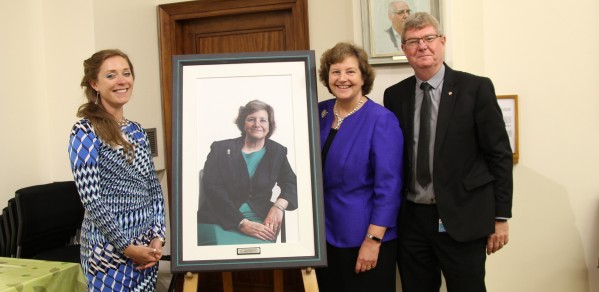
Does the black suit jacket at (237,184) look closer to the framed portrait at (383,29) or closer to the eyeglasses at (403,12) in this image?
the framed portrait at (383,29)

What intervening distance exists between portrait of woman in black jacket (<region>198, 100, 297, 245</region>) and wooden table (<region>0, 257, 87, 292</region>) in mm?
561

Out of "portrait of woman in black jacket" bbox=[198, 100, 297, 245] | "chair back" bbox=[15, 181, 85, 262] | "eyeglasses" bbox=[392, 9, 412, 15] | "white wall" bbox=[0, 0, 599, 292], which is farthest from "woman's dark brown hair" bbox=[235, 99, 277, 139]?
"chair back" bbox=[15, 181, 85, 262]

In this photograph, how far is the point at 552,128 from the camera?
2527 millimetres

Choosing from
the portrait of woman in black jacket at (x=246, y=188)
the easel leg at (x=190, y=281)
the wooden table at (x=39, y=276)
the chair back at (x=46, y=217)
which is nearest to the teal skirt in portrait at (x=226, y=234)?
the portrait of woman in black jacket at (x=246, y=188)

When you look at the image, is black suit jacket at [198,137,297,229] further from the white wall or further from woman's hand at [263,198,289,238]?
the white wall

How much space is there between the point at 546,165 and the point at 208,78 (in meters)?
1.74

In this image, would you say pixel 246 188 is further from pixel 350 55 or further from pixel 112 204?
pixel 350 55

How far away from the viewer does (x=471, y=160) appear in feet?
6.21

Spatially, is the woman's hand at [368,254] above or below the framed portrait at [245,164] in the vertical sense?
below

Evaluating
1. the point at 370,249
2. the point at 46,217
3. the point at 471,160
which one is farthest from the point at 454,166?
the point at 46,217

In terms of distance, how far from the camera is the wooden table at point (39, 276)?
172cm

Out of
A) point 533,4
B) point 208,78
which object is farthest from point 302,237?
point 533,4

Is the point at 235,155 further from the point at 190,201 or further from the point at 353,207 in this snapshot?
the point at 353,207

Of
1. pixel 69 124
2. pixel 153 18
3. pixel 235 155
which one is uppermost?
pixel 153 18
